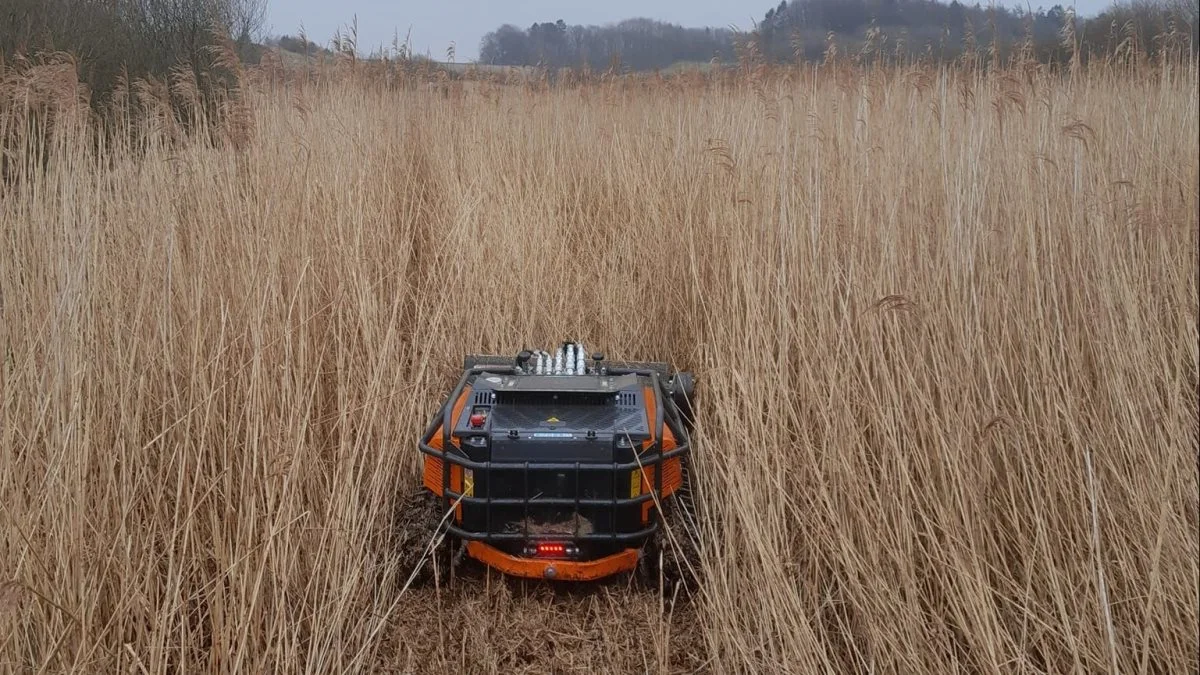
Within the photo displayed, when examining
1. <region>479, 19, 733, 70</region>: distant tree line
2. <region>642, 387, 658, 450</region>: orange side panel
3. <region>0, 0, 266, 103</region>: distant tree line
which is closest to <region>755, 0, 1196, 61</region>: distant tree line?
<region>479, 19, 733, 70</region>: distant tree line

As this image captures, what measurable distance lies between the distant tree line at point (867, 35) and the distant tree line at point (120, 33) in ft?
6.92

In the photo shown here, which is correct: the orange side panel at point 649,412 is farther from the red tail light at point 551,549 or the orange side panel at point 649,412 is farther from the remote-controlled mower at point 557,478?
the red tail light at point 551,549

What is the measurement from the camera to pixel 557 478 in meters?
2.31

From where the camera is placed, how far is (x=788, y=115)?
3684mm

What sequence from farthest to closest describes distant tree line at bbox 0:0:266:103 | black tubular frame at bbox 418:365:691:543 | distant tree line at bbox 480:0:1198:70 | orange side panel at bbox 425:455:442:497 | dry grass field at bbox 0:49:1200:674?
distant tree line at bbox 0:0:266:103, distant tree line at bbox 480:0:1198:70, orange side panel at bbox 425:455:442:497, black tubular frame at bbox 418:365:691:543, dry grass field at bbox 0:49:1200:674

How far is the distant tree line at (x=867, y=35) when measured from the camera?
3.40 m

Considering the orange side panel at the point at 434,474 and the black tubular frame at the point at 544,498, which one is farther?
the orange side panel at the point at 434,474

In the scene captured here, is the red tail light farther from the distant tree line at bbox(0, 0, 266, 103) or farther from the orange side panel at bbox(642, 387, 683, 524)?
the distant tree line at bbox(0, 0, 266, 103)

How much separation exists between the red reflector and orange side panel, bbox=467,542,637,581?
0.06ft

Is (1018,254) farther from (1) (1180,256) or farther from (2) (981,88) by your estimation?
(2) (981,88)

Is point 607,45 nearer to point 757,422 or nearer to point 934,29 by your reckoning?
point 934,29

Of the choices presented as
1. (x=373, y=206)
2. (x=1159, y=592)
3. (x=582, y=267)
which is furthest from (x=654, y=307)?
(x=1159, y=592)

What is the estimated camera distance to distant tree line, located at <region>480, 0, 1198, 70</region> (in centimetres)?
340

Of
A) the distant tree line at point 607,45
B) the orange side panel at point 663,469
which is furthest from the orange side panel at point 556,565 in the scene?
the distant tree line at point 607,45
